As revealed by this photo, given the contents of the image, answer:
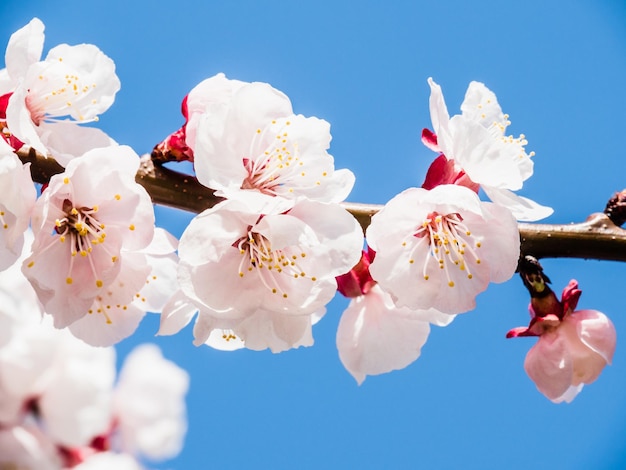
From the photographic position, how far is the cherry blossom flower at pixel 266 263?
1071 mm

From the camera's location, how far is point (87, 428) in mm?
2348

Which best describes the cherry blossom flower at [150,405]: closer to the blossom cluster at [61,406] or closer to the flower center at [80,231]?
the blossom cluster at [61,406]

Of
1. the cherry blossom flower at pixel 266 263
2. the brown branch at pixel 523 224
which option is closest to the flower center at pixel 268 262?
the cherry blossom flower at pixel 266 263

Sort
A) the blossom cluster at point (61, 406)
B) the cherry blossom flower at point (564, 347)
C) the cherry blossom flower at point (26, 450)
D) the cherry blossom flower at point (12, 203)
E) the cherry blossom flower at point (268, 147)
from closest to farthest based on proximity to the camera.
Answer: the cherry blossom flower at point (12, 203)
the cherry blossom flower at point (268, 147)
the cherry blossom flower at point (564, 347)
the cherry blossom flower at point (26, 450)
the blossom cluster at point (61, 406)

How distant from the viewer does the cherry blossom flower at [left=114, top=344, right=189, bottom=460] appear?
265 centimetres

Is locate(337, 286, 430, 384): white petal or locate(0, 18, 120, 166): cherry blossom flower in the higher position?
locate(0, 18, 120, 166): cherry blossom flower

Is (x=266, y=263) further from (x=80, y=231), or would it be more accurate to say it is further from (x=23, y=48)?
(x=23, y=48)

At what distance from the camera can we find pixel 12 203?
40.3 inches

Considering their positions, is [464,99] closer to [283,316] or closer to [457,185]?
[457,185]

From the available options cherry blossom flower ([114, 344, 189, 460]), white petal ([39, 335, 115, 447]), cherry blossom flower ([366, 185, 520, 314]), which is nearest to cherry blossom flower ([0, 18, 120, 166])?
cherry blossom flower ([366, 185, 520, 314])

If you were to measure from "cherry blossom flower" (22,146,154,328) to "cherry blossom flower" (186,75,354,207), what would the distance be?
13 centimetres

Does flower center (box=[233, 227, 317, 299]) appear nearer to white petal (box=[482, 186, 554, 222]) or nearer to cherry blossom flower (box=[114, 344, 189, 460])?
white petal (box=[482, 186, 554, 222])

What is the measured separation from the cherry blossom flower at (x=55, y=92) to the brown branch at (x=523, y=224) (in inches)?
2.7

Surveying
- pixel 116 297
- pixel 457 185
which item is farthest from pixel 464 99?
pixel 116 297
